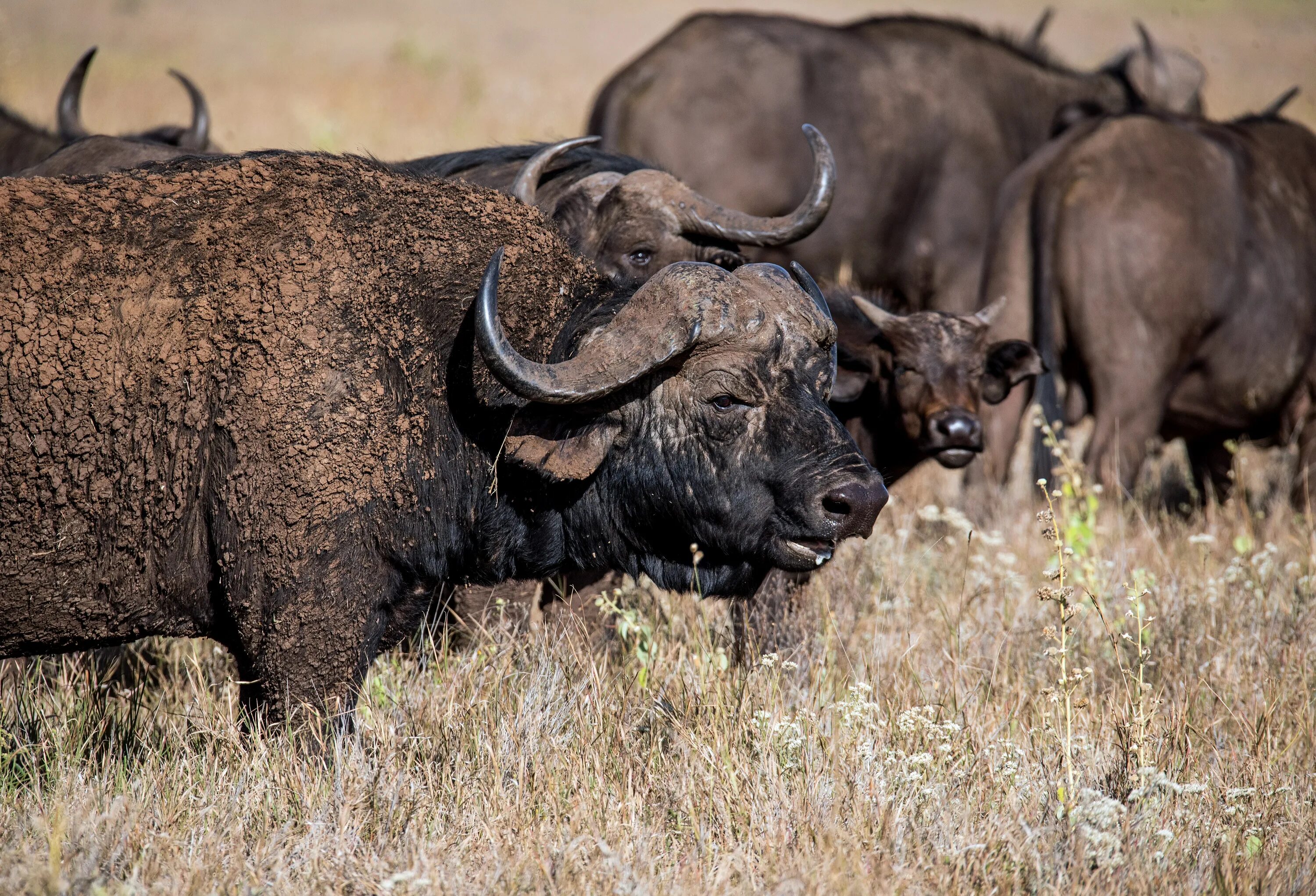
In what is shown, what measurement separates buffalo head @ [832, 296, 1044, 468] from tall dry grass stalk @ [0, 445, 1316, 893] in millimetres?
466

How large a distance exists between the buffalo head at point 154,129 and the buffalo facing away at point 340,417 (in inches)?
198

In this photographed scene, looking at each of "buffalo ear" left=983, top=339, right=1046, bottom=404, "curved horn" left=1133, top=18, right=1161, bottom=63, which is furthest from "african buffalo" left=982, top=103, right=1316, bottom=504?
"curved horn" left=1133, top=18, right=1161, bottom=63

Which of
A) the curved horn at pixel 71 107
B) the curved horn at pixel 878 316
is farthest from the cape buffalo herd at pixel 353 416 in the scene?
the curved horn at pixel 71 107

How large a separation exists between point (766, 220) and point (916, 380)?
106 centimetres

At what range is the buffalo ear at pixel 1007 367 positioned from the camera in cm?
577

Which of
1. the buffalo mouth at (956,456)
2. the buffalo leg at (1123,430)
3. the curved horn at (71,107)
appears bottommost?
the buffalo leg at (1123,430)

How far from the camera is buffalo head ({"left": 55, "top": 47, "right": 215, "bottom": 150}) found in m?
8.59

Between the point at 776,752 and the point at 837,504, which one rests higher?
the point at 837,504

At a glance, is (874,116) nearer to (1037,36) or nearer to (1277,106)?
(1037,36)

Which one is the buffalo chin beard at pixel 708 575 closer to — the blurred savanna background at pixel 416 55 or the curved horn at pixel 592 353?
the curved horn at pixel 592 353

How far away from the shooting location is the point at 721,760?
394 cm

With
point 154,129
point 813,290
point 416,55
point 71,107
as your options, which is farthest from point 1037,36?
point 416,55

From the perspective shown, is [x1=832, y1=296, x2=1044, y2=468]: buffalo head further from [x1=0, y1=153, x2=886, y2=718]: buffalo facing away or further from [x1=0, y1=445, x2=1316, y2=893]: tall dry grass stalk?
[x1=0, y1=153, x2=886, y2=718]: buffalo facing away

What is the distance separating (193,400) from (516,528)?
3.50 ft
